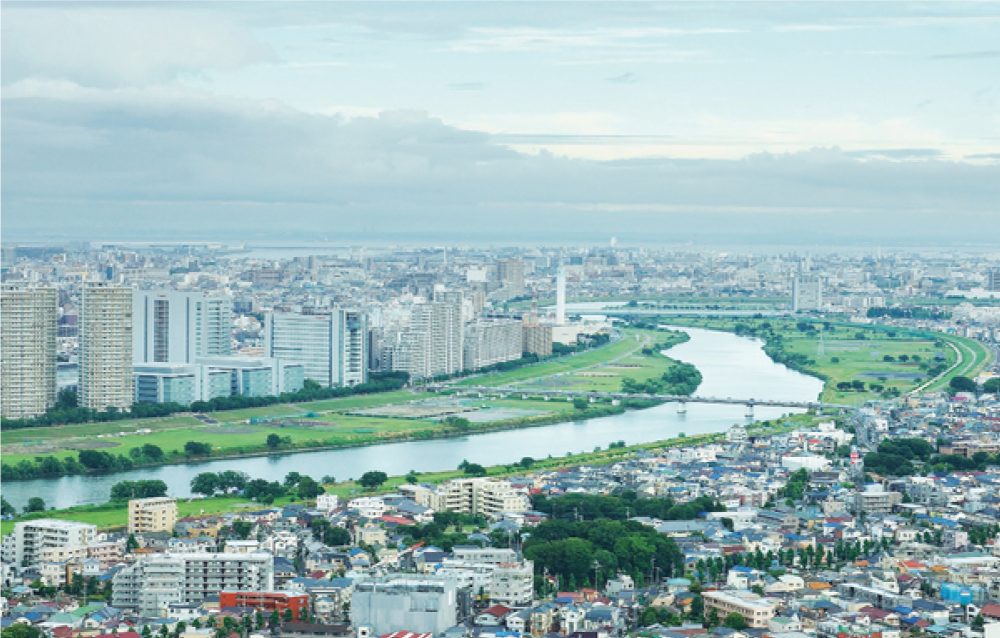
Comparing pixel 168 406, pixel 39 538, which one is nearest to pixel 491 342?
pixel 168 406

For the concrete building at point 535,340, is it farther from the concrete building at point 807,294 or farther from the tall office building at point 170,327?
the concrete building at point 807,294

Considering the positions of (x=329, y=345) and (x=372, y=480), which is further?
(x=329, y=345)

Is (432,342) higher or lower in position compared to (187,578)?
higher

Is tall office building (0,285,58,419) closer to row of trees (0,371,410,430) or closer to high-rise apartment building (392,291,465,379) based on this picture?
row of trees (0,371,410,430)

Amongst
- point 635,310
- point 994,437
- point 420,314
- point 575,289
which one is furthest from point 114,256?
point 994,437

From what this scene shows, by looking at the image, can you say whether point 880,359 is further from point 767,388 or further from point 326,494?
point 326,494

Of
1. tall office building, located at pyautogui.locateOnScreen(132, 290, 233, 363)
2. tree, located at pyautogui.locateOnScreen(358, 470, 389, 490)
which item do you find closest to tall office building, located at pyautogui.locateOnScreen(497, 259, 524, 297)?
tall office building, located at pyautogui.locateOnScreen(132, 290, 233, 363)

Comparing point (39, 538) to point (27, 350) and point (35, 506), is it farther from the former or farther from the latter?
point (27, 350)
